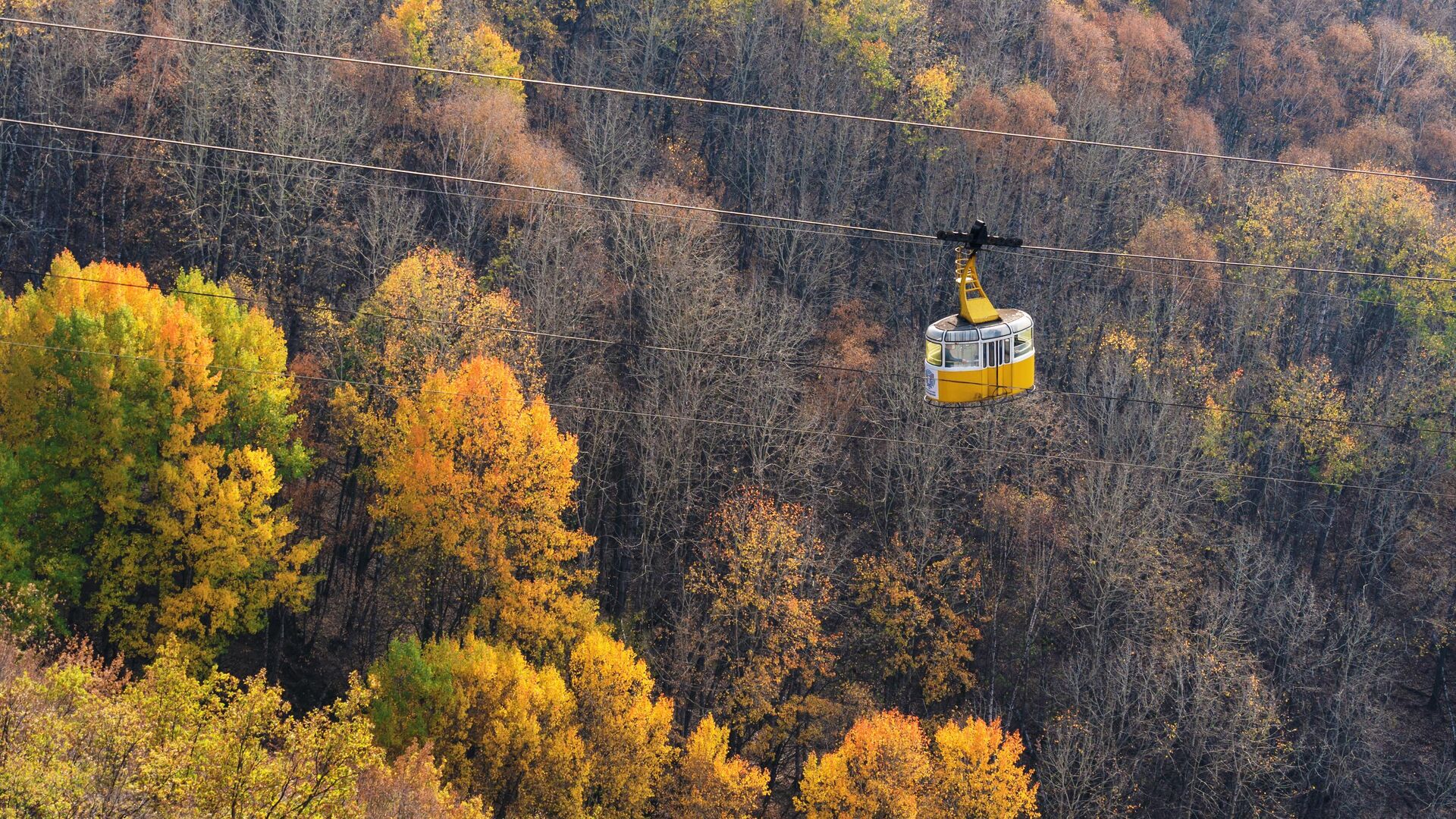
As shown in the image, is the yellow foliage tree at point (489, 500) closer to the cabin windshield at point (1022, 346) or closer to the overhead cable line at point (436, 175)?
the overhead cable line at point (436, 175)

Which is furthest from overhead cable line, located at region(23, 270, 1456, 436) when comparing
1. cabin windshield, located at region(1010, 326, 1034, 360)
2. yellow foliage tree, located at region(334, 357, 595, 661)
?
cabin windshield, located at region(1010, 326, 1034, 360)

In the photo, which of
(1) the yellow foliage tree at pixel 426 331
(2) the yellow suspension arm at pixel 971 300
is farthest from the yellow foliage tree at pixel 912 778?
(2) the yellow suspension arm at pixel 971 300

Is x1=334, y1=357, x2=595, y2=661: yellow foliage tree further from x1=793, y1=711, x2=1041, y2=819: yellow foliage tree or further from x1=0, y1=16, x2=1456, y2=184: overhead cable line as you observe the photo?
x1=0, y1=16, x2=1456, y2=184: overhead cable line

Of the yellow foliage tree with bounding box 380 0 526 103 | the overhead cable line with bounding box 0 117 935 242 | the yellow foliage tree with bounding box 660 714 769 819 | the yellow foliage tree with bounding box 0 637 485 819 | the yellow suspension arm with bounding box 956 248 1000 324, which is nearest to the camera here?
the yellow foliage tree with bounding box 0 637 485 819

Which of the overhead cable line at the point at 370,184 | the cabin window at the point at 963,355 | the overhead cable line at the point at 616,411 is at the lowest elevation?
the overhead cable line at the point at 616,411

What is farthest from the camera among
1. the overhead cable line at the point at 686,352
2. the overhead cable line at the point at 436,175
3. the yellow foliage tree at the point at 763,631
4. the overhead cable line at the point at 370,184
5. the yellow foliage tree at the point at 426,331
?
the overhead cable line at the point at 370,184

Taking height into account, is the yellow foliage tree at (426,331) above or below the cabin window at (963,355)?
below

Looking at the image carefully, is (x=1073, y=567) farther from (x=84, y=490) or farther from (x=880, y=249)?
(x=84, y=490)
